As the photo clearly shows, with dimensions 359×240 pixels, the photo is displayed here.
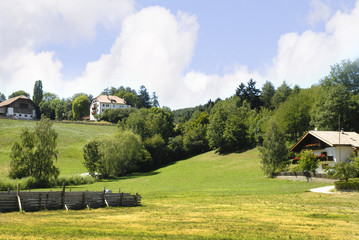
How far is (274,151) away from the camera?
60.6 meters

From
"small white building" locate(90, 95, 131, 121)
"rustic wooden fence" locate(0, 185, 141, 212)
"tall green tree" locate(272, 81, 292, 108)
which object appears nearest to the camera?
"rustic wooden fence" locate(0, 185, 141, 212)

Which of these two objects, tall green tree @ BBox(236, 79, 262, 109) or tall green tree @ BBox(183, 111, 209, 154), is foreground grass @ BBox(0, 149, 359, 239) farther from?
tall green tree @ BBox(236, 79, 262, 109)

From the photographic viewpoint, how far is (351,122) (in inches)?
3086

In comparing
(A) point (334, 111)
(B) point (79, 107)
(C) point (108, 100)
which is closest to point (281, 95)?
(A) point (334, 111)

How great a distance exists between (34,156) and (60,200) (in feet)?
110

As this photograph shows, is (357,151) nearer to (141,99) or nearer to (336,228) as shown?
(336,228)

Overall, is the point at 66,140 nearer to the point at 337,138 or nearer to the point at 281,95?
the point at 281,95

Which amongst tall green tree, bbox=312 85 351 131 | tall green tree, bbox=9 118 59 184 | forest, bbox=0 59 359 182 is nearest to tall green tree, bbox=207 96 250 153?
forest, bbox=0 59 359 182

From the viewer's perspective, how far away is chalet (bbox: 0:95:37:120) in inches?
5915

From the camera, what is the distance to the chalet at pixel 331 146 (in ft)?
187

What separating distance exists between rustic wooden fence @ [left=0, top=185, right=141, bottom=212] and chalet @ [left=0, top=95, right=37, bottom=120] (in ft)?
444

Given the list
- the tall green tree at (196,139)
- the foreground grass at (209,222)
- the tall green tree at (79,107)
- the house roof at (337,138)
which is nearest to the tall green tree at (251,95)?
the tall green tree at (196,139)

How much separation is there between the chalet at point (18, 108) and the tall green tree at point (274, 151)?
12409 cm

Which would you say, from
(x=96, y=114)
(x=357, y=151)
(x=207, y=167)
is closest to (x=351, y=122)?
(x=357, y=151)
